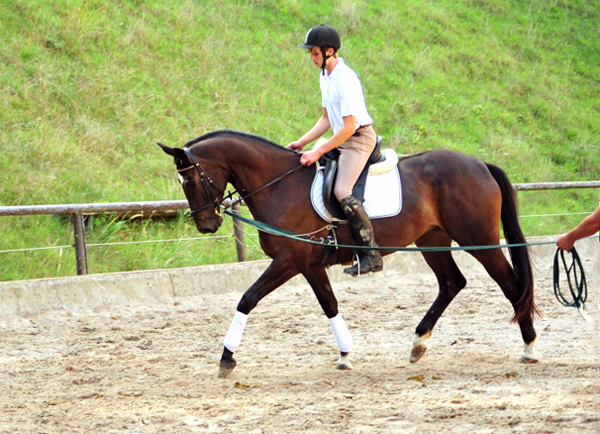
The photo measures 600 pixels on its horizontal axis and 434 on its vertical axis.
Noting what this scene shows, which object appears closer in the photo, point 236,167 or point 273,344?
point 236,167

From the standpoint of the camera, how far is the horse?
18.6 feet

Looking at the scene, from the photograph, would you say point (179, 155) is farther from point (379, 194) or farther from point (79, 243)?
point (79, 243)

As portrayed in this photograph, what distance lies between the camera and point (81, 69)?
12.8 metres

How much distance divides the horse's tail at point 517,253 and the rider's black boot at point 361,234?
123 cm

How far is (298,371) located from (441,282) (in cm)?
159

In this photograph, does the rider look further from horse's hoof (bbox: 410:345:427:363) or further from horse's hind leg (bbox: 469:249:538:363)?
horse's hind leg (bbox: 469:249:538:363)

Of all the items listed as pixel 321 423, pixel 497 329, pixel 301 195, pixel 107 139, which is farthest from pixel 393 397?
pixel 107 139

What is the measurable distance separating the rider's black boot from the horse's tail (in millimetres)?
1229

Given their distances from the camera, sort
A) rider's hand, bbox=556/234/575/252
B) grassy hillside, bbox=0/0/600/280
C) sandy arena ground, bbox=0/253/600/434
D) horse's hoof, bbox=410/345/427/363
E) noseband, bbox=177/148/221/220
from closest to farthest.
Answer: rider's hand, bbox=556/234/575/252 → sandy arena ground, bbox=0/253/600/434 → noseband, bbox=177/148/221/220 → horse's hoof, bbox=410/345/427/363 → grassy hillside, bbox=0/0/600/280

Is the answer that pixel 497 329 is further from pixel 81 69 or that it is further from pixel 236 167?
pixel 81 69

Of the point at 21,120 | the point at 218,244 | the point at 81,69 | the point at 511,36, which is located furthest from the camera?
the point at 511,36

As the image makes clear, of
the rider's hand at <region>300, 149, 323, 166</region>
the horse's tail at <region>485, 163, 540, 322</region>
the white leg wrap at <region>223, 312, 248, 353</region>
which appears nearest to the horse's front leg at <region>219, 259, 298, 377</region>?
the white leg wrap at <region>223, 312, 248, 353</region>

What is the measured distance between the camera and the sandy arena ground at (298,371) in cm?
421

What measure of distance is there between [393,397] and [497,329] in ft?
8.95
